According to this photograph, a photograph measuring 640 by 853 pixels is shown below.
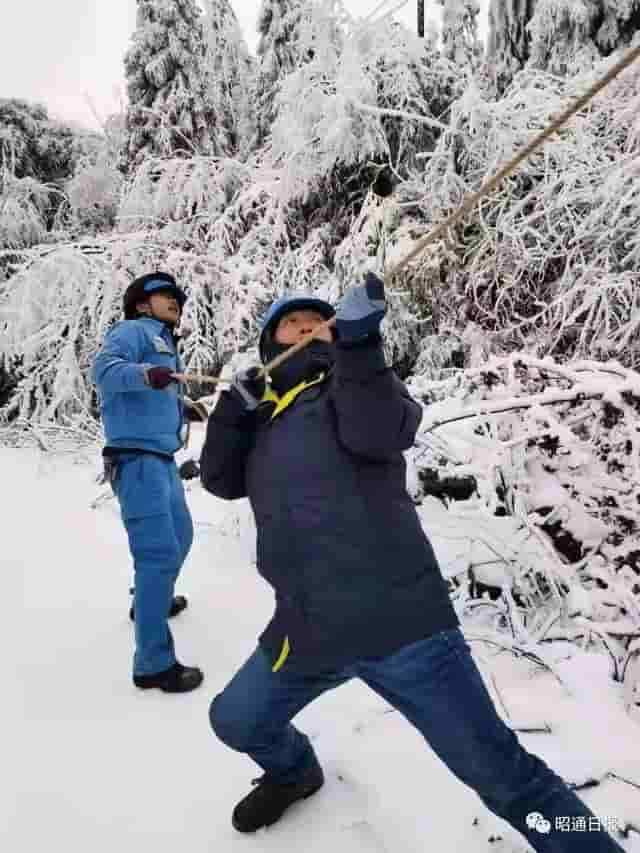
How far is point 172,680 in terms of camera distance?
2.82 meters

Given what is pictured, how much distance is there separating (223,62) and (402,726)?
16.0m

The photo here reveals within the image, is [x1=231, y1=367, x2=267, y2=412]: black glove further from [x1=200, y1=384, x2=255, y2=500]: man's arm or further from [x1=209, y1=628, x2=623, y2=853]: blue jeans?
[x1=209, y1=628, x2=623, y2=853]: blue jeans

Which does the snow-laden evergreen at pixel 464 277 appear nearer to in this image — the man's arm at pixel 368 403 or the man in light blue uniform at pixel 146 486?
the man's arm at pixel 368 403

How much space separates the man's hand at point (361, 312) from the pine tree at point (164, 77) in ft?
42.6

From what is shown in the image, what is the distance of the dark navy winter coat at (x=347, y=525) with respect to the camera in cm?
152

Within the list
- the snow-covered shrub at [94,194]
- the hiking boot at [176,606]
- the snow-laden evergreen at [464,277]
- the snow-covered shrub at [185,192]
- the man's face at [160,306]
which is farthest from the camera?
the snow-covered shrub at [94,194]

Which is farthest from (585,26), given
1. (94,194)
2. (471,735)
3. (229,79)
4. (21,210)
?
(21,210)

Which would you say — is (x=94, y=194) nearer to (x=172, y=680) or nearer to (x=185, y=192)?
(x=185, y=192)

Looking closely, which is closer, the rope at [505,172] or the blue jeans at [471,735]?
the rope at [505,172]

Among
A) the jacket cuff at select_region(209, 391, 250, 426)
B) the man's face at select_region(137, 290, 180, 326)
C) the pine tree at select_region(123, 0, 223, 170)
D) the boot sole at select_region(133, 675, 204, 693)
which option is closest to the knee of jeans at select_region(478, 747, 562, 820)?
the jacket cuff at select_region(209, 391, 250, 426)

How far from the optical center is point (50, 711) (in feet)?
9.03

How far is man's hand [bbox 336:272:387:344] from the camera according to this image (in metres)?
1.44

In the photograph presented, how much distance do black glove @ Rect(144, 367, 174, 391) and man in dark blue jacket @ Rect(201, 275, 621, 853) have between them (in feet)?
2.85

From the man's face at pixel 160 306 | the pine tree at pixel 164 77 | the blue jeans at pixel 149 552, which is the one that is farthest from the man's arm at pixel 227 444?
the pine tree at pixel 164 77
